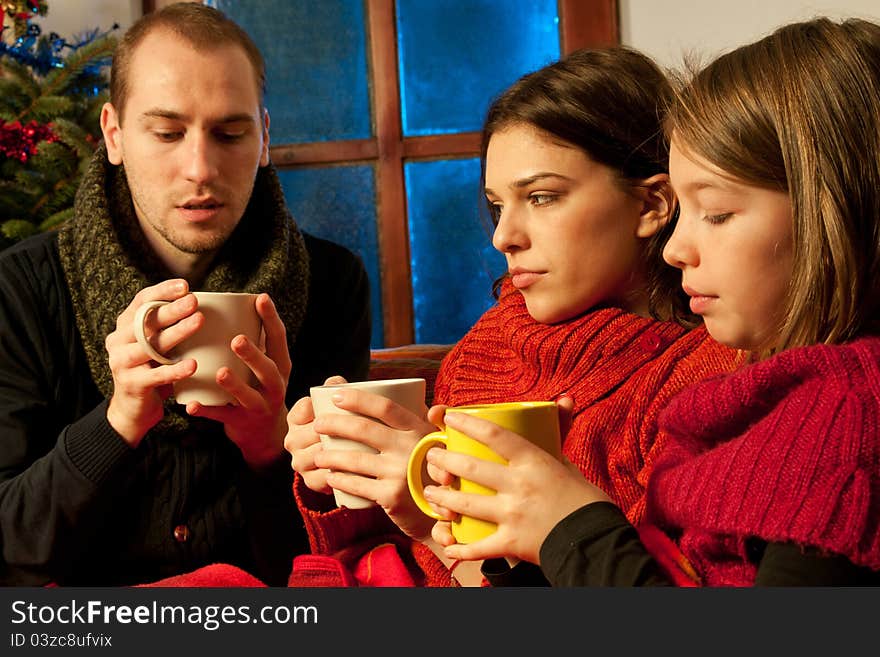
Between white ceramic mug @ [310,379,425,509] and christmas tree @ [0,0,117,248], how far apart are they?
1794 mm

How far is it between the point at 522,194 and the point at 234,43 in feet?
2.15

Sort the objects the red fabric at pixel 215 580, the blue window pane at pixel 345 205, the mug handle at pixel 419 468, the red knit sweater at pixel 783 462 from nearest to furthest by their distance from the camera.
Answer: the red knit sweater at pixel 783 462 < the mug handle at pixel 419 468 < the red fabric at pixel 215 580 < the blue window pane at pixel 345 205

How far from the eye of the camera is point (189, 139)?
1439 millimetres

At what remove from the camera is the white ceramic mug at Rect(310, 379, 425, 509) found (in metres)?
0.88

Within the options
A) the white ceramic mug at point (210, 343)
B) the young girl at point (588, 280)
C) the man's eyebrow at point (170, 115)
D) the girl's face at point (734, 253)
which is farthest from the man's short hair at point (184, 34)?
the girl's face at point (734, 253)

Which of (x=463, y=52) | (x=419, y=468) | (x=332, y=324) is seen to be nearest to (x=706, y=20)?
(x=463, y=52)

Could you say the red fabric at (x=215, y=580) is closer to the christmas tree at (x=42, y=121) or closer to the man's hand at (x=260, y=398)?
the man's hand at (x=260, y=398)

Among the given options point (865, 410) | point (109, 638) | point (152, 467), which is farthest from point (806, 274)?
point (152, 467)

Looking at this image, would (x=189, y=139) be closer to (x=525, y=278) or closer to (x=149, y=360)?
(x=149, y=360)

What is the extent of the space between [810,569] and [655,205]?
2.03 ft

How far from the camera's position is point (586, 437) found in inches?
41.7

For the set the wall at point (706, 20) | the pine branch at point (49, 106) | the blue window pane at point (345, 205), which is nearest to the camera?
the wall at point (706, 20)

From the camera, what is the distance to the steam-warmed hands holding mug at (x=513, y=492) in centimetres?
72

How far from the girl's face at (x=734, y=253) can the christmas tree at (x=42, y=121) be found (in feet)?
6.58
